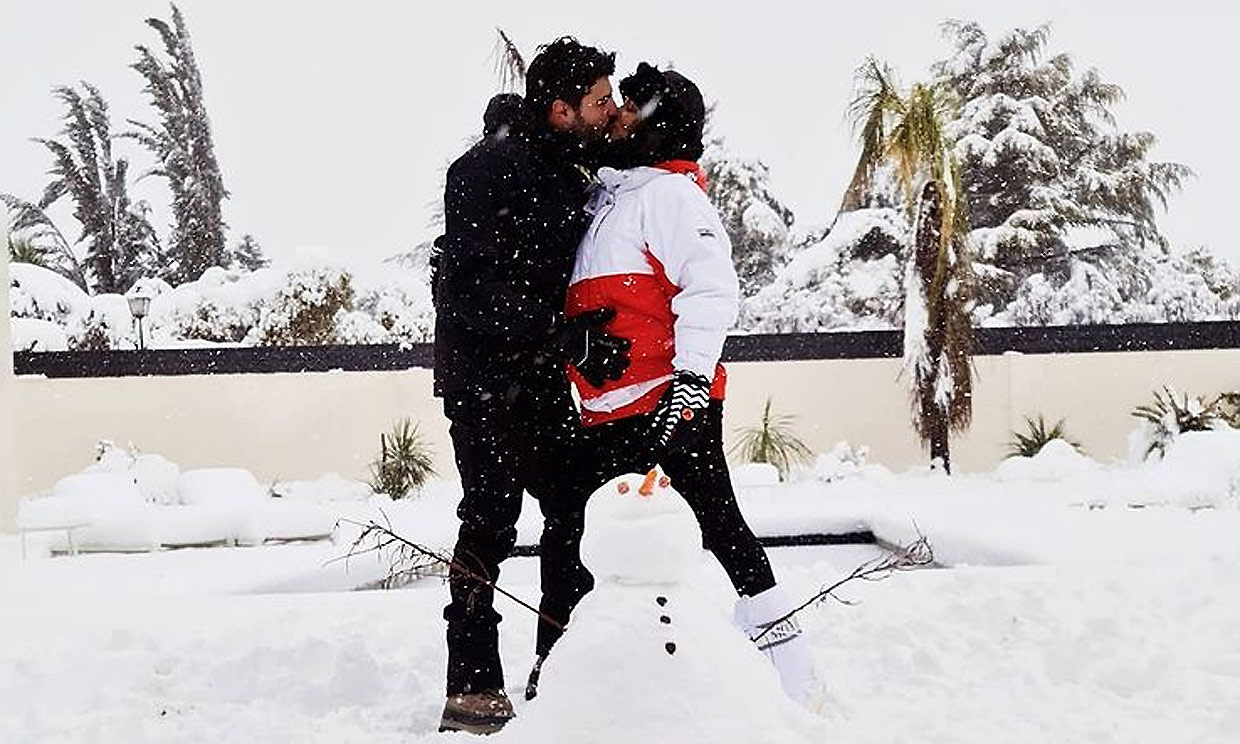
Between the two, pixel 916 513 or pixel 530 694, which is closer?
pixel 530 694

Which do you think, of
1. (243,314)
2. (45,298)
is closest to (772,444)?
(243,314)

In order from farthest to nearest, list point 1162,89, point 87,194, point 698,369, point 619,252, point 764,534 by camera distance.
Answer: point 1162,89, point 87,194, point 764,534, point 619,252, point 698,369

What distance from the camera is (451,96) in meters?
17.0

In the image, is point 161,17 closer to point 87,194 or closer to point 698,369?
point 87,194

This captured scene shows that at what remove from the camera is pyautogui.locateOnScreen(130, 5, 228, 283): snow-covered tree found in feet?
53.7

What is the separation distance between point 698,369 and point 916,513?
4.02m

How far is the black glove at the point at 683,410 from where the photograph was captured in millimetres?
1954

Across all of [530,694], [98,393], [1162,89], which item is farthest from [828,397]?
[1162,89]

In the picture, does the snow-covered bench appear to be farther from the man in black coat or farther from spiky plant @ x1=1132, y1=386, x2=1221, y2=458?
spiky plant @ x1=1132, y1=386, x2=1221, y2=458

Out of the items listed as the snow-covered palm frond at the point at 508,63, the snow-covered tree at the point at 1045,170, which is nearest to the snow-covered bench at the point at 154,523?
the snow-covered palm frond at the point at 508,63

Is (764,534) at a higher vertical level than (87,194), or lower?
lower

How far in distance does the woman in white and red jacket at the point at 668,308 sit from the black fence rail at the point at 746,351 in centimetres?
793

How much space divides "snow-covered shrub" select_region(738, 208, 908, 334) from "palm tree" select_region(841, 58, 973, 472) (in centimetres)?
433

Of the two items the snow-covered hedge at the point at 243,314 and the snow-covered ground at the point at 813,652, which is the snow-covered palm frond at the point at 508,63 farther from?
the snow-covered ground at the point at 813,652
